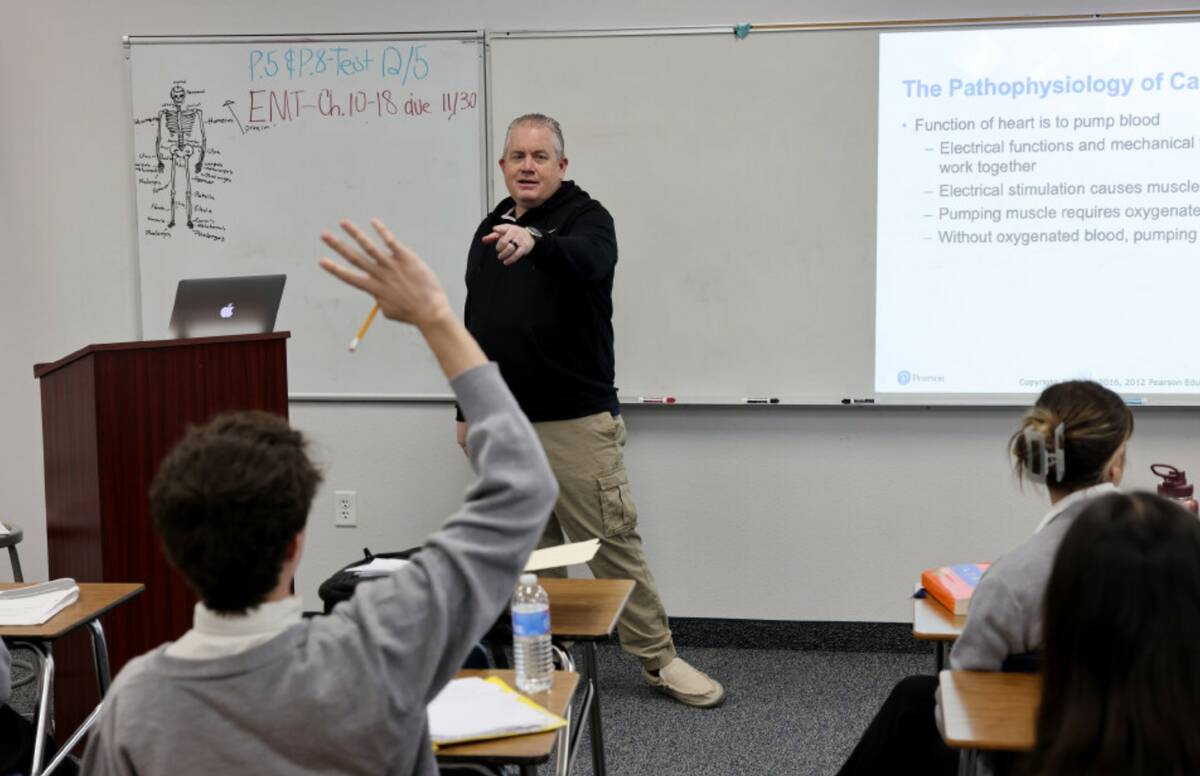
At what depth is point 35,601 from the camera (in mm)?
2332

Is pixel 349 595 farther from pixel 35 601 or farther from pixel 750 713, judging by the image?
pixel 750 713

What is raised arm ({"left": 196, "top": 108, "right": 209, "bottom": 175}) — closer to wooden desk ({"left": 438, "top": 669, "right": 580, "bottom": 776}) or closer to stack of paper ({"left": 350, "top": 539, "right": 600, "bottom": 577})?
stack of paper ({"left": 350, "top": 539, "right": 600, "bottom": 577})

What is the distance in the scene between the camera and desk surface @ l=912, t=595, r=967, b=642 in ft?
7.15

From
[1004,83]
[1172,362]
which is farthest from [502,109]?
[1172,362]

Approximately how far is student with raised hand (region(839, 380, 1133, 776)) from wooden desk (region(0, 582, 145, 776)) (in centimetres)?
152

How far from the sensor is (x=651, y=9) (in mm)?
3949

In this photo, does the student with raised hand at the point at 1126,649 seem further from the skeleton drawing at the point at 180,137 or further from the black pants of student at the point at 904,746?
the skeleton drawing at the point at 180,137

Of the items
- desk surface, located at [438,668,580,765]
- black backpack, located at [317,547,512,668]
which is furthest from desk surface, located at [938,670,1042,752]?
black backpack, located at [317,547,512,668]

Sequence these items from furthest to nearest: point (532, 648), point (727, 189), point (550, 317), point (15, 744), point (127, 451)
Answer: point (727, 189) → point (550, 317) → point (127, 451) → point (15, 744) → point (532, 648)

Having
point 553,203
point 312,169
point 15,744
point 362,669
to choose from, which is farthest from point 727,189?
point 362,669

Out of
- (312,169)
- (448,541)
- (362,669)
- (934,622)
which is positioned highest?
(312,169)

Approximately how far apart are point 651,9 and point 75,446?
2.39m

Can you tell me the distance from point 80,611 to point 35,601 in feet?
0.39

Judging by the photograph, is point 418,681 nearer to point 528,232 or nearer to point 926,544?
point 528,232
